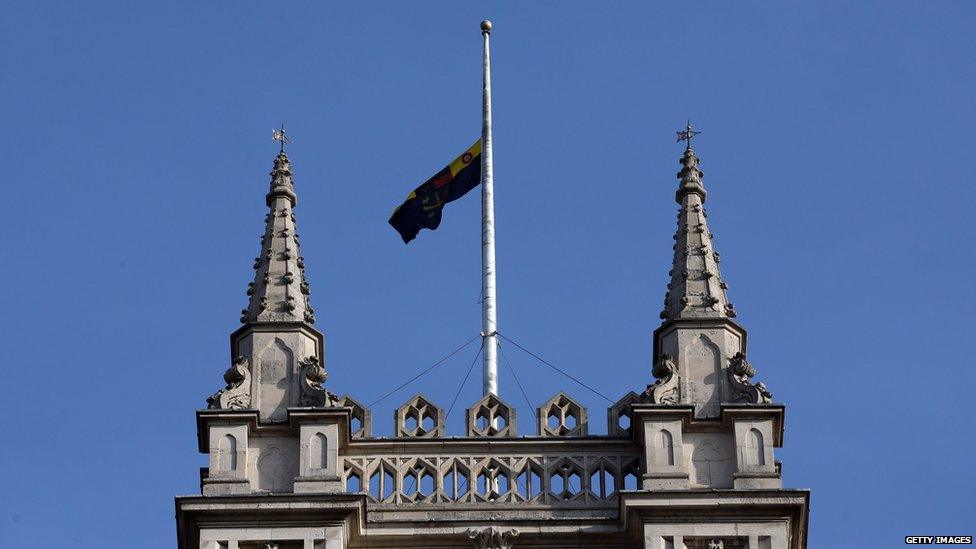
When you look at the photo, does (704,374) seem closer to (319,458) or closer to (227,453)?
(319,458)

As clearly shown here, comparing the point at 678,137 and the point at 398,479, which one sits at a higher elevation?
the point at 678,137

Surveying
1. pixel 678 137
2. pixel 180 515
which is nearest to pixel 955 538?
pixel 678 137

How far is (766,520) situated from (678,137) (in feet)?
23.4

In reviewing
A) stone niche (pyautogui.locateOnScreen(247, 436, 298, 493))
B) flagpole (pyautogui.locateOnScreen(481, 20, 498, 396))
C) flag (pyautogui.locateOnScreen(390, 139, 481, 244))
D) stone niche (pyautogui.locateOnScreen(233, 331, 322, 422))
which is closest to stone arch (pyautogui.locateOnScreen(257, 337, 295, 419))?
stone niche (pyautogui.locateOnScreen(233, 331, 322, 422))

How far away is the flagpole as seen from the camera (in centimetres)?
4278

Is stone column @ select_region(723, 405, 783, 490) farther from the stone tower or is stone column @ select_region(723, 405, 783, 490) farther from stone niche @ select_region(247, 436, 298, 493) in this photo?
stone niche @ select_region(247, 436, 298, 493)

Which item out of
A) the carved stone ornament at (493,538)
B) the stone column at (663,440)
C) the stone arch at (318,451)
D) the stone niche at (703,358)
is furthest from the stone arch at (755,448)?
the stone arch at (318,451)

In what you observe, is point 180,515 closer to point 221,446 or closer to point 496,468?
point 221,446

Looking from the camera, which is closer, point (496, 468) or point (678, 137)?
point (496, 468)

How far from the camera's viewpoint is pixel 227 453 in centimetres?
3922

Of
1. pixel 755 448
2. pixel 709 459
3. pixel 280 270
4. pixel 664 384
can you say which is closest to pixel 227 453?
pixel 280 270

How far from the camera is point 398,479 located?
129ft

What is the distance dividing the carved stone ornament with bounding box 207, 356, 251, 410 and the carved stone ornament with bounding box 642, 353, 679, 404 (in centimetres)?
478

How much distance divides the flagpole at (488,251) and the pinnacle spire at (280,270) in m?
2.71
